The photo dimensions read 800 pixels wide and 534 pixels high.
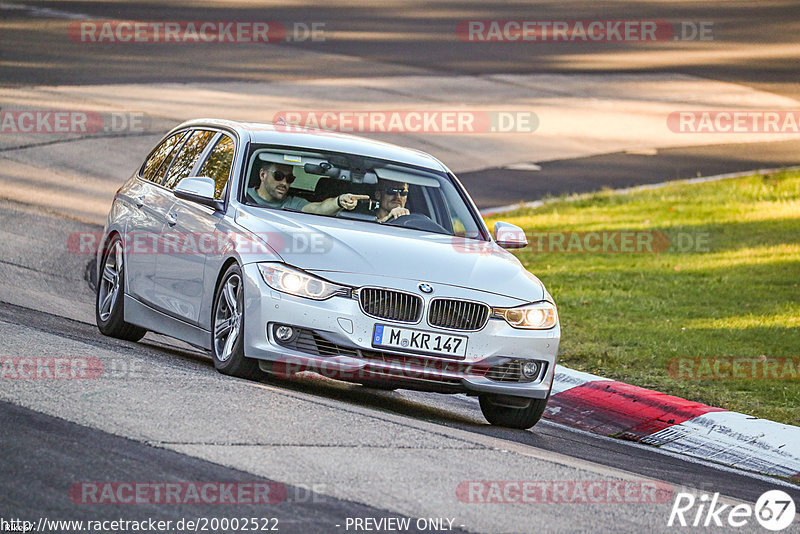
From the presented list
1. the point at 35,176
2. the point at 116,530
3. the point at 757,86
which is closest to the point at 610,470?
the point at 116,530

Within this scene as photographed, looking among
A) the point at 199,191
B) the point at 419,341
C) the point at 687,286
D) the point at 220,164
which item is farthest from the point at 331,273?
the point at 687,286

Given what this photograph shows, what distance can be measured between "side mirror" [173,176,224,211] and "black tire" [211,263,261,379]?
2.22 feet

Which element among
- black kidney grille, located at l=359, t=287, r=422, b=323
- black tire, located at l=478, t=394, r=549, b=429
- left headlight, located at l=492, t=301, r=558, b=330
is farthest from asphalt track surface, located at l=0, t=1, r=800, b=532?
left headlight, located at l=492, t=301, r=558, b=330

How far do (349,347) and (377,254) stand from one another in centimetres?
64

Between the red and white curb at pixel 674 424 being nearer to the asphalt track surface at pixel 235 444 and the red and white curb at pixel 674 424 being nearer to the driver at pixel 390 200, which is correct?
the asphalt track surface at pixel 235 444

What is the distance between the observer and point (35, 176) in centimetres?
1848

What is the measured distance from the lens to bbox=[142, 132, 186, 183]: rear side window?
10.6m

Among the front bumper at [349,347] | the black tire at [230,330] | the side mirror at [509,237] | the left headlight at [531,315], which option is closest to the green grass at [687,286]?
the side mirror at [509,237]

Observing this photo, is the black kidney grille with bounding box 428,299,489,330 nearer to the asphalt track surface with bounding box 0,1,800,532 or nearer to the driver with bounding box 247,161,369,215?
the asphalt track surface with bounding box 0,1,800,532

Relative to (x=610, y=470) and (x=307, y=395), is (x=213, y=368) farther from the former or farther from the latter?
(x=610, y=470)

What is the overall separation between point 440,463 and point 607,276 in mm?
9024

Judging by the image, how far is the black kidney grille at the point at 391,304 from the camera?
8055mm

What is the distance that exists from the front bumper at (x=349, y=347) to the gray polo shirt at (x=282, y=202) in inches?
38.9

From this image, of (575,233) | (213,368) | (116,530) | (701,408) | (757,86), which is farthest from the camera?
(757,86)
